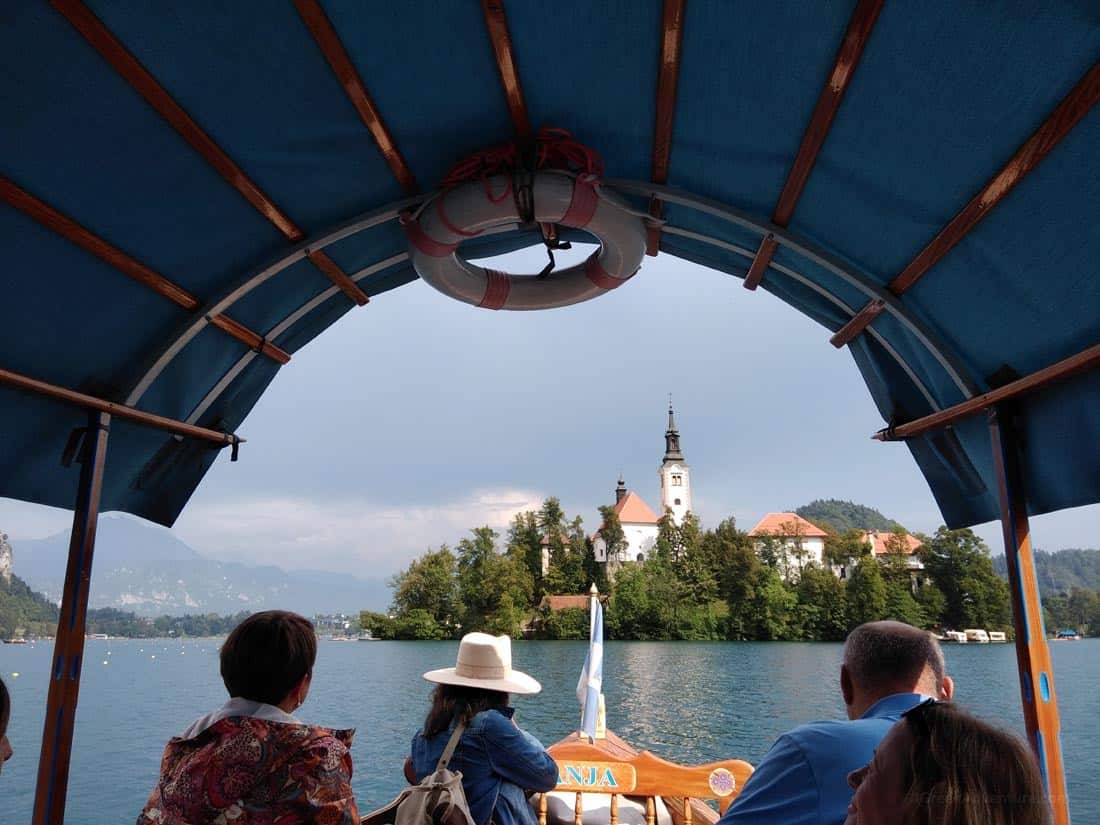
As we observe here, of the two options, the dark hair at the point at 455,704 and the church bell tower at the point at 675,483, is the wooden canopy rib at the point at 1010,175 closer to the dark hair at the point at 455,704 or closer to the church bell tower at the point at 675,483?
the dark hair at the point at 455,704

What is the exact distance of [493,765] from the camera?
210 cm

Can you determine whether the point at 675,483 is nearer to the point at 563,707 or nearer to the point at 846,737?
the point at 563,707

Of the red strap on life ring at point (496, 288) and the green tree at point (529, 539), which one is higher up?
the green tree at point (529, 539)

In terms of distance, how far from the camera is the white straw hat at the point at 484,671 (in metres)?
2.21

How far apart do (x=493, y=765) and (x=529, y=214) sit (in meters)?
1.80

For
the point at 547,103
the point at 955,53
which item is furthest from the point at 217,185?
the point at 955,53

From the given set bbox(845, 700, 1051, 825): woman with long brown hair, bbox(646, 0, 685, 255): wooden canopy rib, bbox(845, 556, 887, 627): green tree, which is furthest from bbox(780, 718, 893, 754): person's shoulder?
bbox(845, 556, 887, 627): green tree

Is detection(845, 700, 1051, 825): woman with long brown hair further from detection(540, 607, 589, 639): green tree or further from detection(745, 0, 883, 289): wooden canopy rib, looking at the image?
detection(540, 607, 589, 639): green tree

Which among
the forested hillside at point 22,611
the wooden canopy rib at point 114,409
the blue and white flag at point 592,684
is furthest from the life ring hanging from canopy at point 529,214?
the forested hillside at point 22,611

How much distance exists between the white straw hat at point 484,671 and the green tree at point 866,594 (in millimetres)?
50958

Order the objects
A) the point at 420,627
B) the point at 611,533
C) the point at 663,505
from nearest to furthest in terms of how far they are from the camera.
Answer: the point at 420,627
the point at 611,533
the point at 663,505

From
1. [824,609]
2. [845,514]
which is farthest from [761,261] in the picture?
[845,514]

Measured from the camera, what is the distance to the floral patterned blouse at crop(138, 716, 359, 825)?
47.2 inches

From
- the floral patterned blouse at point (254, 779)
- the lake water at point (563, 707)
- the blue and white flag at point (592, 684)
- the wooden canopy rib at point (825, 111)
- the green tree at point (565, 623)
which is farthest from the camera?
the green tree at point (565, 623)
